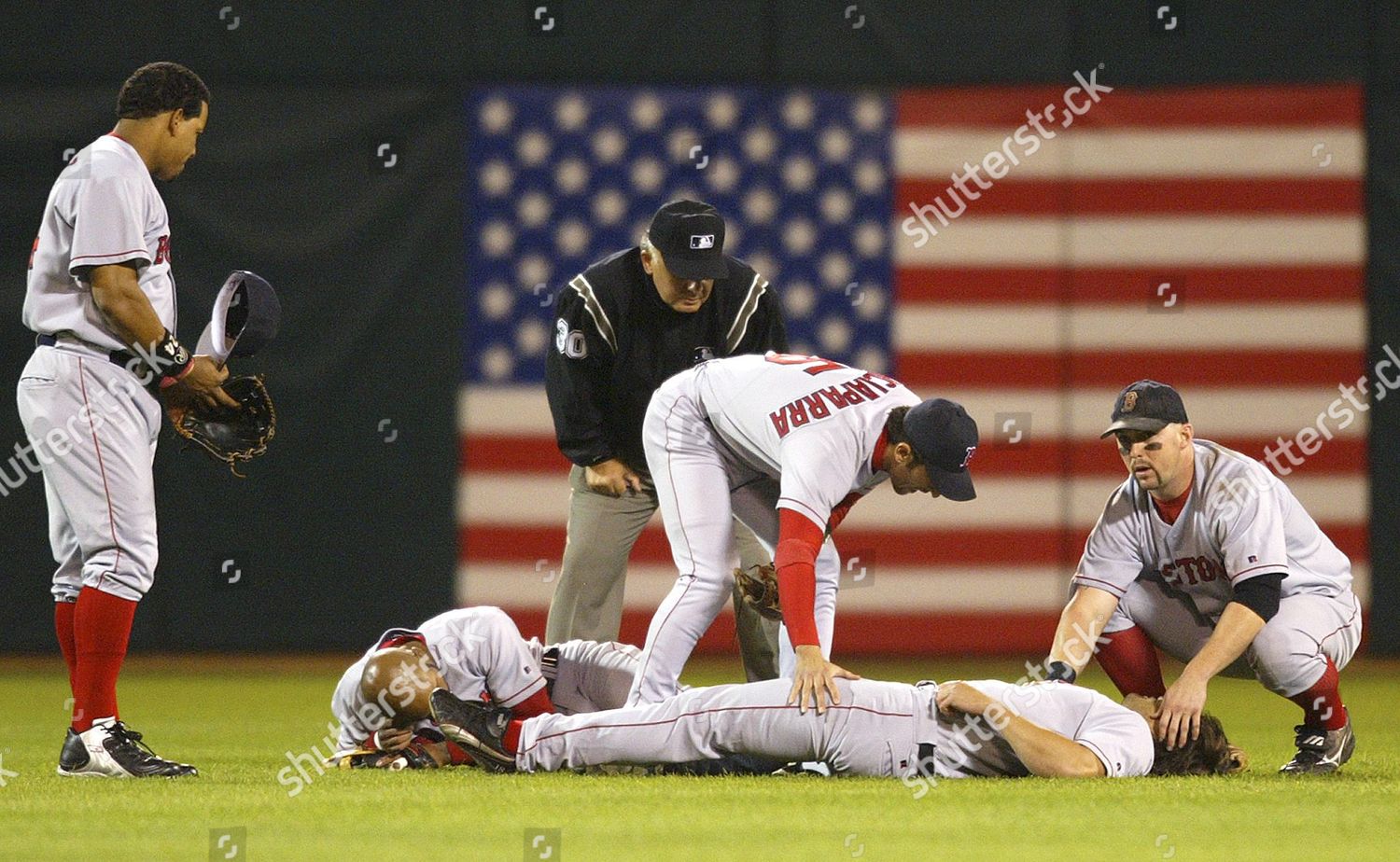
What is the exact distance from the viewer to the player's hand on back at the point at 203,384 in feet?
17.3

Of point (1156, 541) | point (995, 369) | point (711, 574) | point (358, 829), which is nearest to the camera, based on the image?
point (358, 829)

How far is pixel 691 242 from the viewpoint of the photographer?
5863 millimetres

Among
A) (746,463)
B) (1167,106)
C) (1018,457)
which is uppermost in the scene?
(1167,106)

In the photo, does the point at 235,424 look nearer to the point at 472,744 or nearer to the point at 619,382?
the point at 472,744

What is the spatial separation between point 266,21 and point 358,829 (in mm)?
6906

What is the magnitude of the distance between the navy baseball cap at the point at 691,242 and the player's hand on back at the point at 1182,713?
192 centimetres

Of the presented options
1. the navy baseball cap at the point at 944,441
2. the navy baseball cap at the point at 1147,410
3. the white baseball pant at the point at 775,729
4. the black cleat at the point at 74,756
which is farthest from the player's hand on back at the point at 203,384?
the navy baseball cap at the point at 1147,410

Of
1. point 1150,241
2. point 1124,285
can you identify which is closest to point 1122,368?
point 1124,285

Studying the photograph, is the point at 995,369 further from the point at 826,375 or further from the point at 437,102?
the point at 826,375

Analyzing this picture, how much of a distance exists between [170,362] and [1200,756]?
123 inches

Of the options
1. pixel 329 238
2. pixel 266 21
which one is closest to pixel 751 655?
pixel 329 238

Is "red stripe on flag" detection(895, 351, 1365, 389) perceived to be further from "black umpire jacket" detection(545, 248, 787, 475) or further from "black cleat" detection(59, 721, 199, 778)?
"black cleat" detection(59, 721, 199, 778)

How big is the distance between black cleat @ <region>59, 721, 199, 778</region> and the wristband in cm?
98

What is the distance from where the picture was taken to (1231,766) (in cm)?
535
